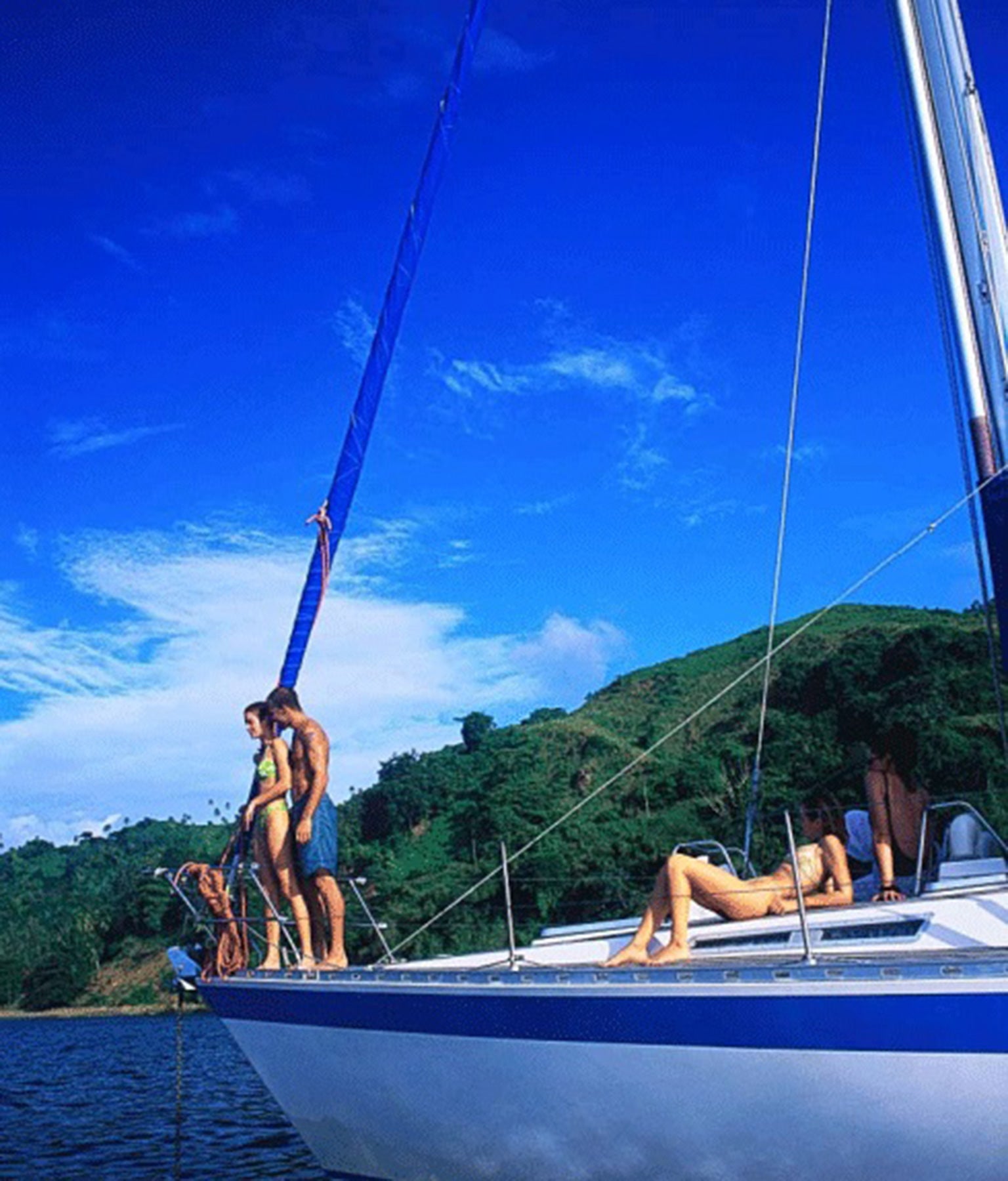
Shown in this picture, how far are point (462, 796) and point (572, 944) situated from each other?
5522 centimetres

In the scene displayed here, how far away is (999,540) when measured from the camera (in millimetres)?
8055

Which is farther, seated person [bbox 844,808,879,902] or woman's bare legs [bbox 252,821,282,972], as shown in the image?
seated person [bbox 844,808,879,902]

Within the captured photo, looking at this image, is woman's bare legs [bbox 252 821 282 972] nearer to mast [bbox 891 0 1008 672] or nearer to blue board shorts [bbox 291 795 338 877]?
blue board shorts [bbox 291 795 338 877]

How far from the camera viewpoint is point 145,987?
57875 millimetres

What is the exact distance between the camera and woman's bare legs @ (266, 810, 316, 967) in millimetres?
9109

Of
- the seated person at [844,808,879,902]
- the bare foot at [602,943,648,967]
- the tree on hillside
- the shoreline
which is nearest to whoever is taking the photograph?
the bare foot at [602,943,648,967]

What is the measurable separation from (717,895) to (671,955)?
2.55ft

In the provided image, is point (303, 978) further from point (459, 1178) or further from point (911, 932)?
point (911, 932)

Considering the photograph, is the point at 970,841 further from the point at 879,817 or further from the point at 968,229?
the point at 968,229

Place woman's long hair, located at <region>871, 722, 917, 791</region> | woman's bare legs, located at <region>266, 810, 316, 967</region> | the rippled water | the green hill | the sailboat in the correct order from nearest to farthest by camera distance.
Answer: the sailboat < woman's long hair, located at <region>871, 722, 917, 791</region> < woman's bare legs, located at <region>266, 810, 316, 967</region> < the rippled water < the green hill

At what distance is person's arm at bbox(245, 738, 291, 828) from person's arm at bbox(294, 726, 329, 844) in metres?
0.24

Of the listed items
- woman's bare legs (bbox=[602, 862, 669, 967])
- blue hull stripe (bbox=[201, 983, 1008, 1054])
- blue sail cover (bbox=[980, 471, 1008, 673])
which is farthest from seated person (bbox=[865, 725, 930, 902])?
blue hull stripe (bbox=[201, 983, 1008, 1054])

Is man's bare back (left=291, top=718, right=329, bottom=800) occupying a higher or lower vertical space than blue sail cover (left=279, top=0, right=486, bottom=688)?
lower

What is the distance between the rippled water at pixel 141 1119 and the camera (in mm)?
12328
